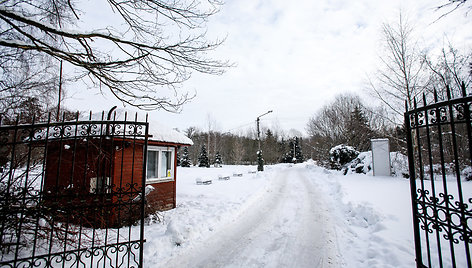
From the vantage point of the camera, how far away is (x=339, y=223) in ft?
18.2

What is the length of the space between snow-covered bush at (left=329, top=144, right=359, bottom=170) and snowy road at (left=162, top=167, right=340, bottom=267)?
1355 cm

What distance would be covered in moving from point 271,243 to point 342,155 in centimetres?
1677

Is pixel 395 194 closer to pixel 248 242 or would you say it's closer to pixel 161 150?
pixel 248 242

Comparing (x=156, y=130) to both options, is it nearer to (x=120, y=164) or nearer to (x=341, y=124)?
(x=120, y=164)

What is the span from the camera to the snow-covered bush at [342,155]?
59.1ft

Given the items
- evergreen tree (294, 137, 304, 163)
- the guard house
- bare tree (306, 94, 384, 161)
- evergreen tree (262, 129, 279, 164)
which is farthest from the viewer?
evergreen tree (294, 137, 304, 163)

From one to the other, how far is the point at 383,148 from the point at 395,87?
3758mm

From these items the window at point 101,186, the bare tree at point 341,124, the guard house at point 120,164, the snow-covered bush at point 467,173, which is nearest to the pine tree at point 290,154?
the bare tree at point 341,124

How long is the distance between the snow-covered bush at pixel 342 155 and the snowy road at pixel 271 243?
13.5 metres

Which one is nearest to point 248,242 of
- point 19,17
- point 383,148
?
point 19,17

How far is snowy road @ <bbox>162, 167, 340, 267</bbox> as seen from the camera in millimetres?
3764

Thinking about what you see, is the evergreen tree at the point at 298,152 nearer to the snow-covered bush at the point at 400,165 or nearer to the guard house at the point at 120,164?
the snow-covered bush at the point at 400,165

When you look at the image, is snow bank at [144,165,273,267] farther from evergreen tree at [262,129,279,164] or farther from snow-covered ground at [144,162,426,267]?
evergreen tree at [262,129,279,164]

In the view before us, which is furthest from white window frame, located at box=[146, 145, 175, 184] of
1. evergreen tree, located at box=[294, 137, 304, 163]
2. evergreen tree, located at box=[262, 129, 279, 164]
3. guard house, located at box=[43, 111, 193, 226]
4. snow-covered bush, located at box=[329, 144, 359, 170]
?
evergreen tree, located at box=[294, 137, 304, 163]
